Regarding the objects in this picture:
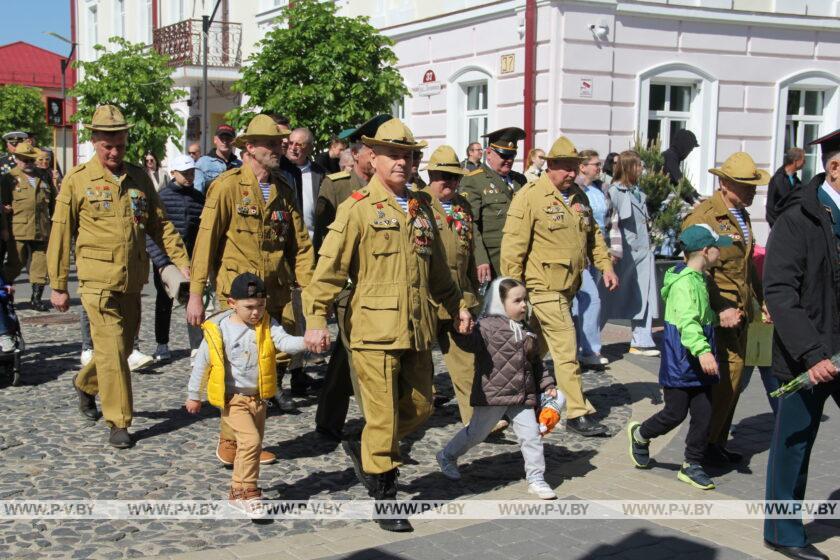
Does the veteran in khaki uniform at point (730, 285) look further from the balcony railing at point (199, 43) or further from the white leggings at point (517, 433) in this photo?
the balcony railing at point (199, 43)

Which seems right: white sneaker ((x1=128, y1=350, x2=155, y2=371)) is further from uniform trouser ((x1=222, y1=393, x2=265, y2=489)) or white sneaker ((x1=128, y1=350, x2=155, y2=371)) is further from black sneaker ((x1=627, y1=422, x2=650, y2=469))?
black sneaker ((x1=627, y1=422, x2=650, y2=469))

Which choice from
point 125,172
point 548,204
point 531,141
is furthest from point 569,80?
point 125,172

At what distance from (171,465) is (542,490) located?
7.46 feet

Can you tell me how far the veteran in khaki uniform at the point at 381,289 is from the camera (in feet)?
17.2

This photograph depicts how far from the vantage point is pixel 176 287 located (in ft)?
23.9

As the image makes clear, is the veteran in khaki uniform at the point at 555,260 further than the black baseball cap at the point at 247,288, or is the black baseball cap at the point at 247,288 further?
the veteran in khaki uniform at the point at 555,260

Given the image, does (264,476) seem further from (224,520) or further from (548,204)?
(548,204)

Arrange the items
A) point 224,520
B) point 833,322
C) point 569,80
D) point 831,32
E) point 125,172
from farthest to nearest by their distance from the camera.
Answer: point 831,32, point 569,80, point 125,172, point 224,520, point 833,322

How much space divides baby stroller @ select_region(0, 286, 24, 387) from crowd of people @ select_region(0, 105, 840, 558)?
1.55 meters

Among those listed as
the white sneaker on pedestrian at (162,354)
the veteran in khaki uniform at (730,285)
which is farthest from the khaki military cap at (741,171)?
the white sneaker on pedestrian at (162,354)

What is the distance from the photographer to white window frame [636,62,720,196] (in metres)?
17.4

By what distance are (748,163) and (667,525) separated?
94.5 inches

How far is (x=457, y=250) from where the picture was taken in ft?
23.4

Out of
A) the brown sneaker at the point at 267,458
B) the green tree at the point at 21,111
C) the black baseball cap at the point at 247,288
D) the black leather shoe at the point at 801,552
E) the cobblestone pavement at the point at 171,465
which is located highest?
the green tree at the point at 21,111
